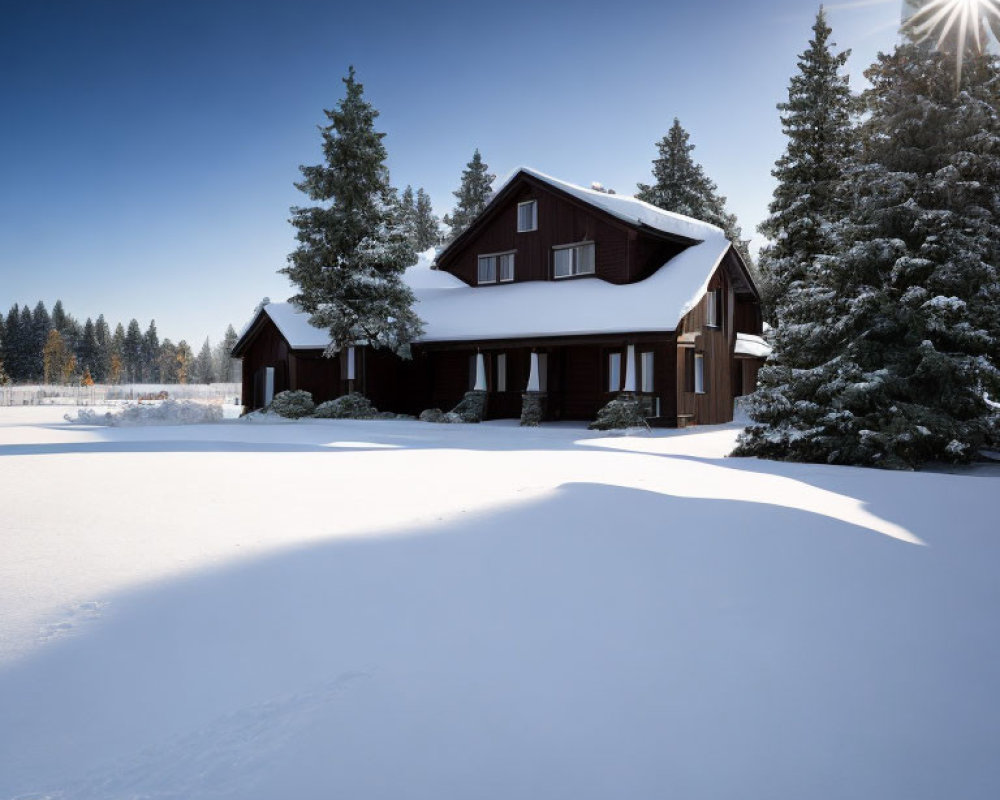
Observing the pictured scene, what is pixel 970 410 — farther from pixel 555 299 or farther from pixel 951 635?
pixel 555 299

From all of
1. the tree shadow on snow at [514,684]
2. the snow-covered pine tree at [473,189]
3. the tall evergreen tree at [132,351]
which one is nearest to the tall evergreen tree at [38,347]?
the tall evergreen tree at [132,351]

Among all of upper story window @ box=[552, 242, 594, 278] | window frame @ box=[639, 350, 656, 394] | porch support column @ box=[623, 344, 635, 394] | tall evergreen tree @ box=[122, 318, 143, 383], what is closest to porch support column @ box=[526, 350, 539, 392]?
porch support column @ box=[623, 344, 635, 394]

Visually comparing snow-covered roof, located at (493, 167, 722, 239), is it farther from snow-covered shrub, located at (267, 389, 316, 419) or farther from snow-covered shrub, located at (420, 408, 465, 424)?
snow-covered shrub, located at (267, 389, 316, 419)

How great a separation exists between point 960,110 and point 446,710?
48.5 ft

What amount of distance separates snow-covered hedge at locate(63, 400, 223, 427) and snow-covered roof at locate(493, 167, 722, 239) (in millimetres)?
12855

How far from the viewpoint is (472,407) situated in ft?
74.3

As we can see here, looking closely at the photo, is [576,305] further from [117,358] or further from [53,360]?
[117,358]

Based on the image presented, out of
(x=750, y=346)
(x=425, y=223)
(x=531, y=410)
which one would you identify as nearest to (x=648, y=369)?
(x=531, y=410)

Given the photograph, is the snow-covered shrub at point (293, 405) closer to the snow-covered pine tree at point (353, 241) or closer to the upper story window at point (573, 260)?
the snow-covered pine tree at point (353, 241)

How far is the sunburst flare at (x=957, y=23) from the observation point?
13055mm

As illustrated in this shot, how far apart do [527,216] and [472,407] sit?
313 inches

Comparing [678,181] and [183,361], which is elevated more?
[678,181]

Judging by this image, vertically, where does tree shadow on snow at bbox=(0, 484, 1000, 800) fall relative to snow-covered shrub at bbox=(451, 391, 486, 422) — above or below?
below

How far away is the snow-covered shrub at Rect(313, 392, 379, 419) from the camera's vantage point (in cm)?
2250
